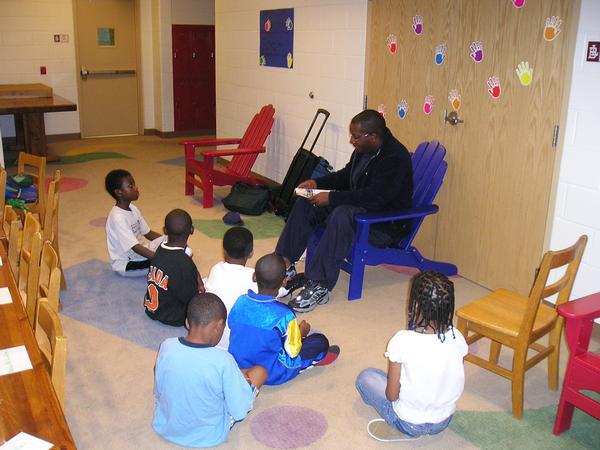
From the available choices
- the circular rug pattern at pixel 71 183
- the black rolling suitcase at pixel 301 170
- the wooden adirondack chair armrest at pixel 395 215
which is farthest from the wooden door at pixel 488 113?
the circular rug pattern at pixel 71 183

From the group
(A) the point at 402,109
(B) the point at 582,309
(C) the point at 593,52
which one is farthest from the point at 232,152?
(B) the point at 582,309

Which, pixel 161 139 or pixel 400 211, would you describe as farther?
pixel 161 139

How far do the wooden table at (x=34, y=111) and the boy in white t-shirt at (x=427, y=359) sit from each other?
6.06 metres

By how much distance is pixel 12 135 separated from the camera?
29.0ft

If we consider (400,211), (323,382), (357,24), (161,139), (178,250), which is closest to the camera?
(323,382)

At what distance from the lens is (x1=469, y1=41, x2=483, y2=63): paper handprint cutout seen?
403cm

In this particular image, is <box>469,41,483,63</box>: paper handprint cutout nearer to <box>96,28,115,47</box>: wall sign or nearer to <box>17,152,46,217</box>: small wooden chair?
<box>17,152,46,217</box>: small wooden chair

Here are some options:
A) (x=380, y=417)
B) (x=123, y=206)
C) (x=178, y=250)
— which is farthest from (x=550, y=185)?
(x=123, y=206)

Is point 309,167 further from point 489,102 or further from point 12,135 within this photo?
point 12,135

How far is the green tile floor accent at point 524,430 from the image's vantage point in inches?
104

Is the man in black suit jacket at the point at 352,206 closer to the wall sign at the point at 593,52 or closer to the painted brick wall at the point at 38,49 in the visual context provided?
the wall sign at the point at 593,52

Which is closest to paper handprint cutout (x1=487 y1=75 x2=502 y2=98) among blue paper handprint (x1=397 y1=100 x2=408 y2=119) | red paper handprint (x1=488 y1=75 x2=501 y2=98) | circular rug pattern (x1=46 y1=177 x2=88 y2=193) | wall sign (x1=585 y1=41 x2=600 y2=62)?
red paper handprint (x1=488 y1=75 x2=501 y2=98)

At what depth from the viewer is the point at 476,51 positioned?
4055 mm

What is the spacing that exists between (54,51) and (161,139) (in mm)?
1925
